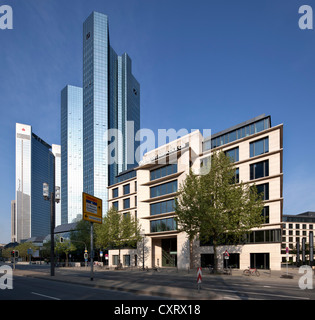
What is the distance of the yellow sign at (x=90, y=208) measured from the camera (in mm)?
29003

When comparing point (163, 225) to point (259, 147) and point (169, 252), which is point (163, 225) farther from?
point (259, 147)

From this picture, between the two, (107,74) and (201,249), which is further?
(107,74)

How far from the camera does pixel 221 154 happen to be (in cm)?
3966

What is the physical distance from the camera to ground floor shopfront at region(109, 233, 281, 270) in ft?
158

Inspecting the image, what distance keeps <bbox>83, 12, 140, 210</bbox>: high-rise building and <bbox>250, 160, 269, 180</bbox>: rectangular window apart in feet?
379

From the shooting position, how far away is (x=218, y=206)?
37.4 meters

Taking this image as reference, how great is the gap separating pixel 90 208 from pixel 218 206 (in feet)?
51.0

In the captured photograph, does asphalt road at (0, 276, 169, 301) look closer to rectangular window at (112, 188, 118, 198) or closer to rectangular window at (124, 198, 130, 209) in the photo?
rectangular window at (124, 198, 130, 209)

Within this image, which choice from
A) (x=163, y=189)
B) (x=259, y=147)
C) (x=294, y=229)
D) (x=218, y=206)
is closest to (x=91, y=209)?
(x=218, y=206)

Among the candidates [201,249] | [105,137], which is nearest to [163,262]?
[201,249]
